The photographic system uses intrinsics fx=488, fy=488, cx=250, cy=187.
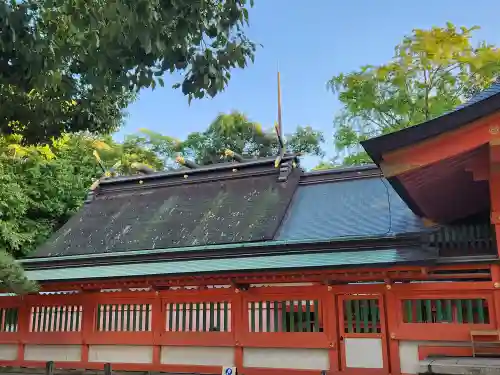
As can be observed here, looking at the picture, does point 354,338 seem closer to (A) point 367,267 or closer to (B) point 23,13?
(A) point 367,267

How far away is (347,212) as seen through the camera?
927cm

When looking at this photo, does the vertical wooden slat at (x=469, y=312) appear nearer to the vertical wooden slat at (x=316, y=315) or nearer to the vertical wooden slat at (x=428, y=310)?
the vertical wooden slat at (x=428, y=310)

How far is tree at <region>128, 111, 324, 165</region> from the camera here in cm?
3173

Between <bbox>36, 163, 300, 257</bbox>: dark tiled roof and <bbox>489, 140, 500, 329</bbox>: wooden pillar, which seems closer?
<bbox>489, 140, 500, 329</bbox>: wooden pillar

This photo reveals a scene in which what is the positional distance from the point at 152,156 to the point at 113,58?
24.3m

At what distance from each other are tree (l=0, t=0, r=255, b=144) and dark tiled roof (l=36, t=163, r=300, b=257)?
3.96 meters

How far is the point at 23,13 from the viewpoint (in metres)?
5.20

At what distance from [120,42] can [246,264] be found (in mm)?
3997

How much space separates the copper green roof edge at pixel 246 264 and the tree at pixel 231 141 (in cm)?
2258

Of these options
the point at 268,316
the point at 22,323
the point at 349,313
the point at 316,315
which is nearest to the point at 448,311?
the point at 349,313

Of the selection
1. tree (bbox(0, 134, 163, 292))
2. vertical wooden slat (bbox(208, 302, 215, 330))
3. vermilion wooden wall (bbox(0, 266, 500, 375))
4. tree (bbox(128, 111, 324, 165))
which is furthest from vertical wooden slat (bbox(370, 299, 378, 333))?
tree (bbox(128, 111, 324, 165))

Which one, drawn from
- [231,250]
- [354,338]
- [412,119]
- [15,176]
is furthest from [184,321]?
[412,119]

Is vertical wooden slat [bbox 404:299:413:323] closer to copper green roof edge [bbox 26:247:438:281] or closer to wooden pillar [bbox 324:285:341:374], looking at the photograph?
copper green roof edge [bbox 26:247:438:281]

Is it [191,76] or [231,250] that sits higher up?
[191,76]
